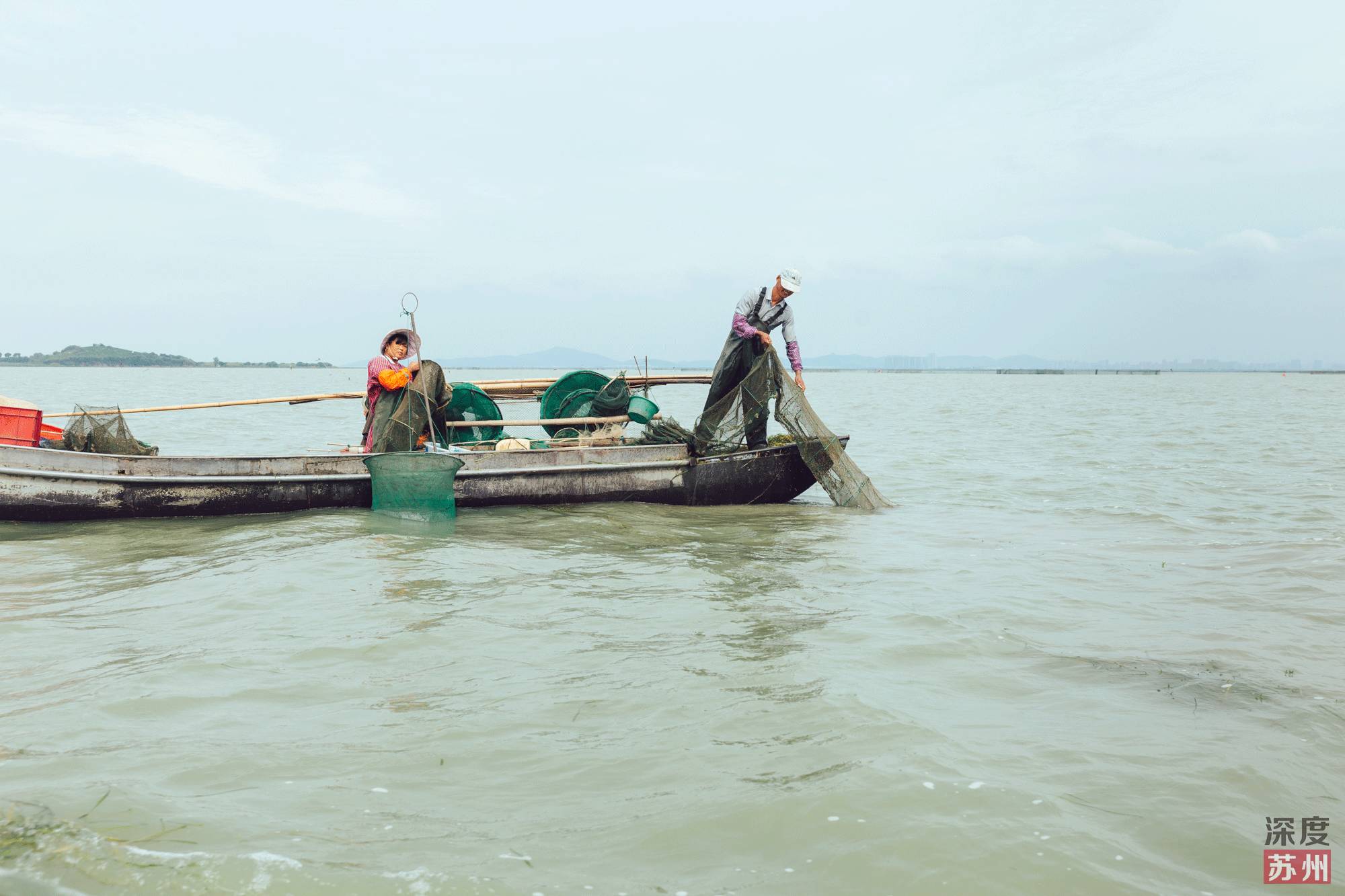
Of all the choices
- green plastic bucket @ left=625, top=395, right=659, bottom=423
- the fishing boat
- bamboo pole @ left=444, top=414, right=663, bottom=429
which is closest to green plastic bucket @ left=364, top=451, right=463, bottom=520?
the fishing boat

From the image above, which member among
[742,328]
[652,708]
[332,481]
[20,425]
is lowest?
[652,708]

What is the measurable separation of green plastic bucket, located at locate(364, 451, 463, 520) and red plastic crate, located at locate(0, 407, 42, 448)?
3.18 m

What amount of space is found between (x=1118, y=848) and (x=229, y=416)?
32214 mm

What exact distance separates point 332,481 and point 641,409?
3.95 meters

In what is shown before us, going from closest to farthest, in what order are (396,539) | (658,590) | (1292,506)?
(658,590), (396,539), (1292,506)

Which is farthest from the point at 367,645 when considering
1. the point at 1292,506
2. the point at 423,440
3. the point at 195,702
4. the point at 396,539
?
the point at 1292,506

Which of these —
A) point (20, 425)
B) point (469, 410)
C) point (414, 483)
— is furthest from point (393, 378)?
point (20, 425)

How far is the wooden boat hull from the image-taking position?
9.48m

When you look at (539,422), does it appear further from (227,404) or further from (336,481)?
(227,404)

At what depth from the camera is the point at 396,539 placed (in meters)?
9.16

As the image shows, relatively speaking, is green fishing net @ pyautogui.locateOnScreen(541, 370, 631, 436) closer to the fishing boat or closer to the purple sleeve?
the fishing boat

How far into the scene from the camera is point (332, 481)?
34.0ft

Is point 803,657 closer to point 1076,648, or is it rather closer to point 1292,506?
point 1076,648

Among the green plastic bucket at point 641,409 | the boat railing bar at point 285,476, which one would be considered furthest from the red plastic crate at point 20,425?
the green plastic bucket at point 641,409
